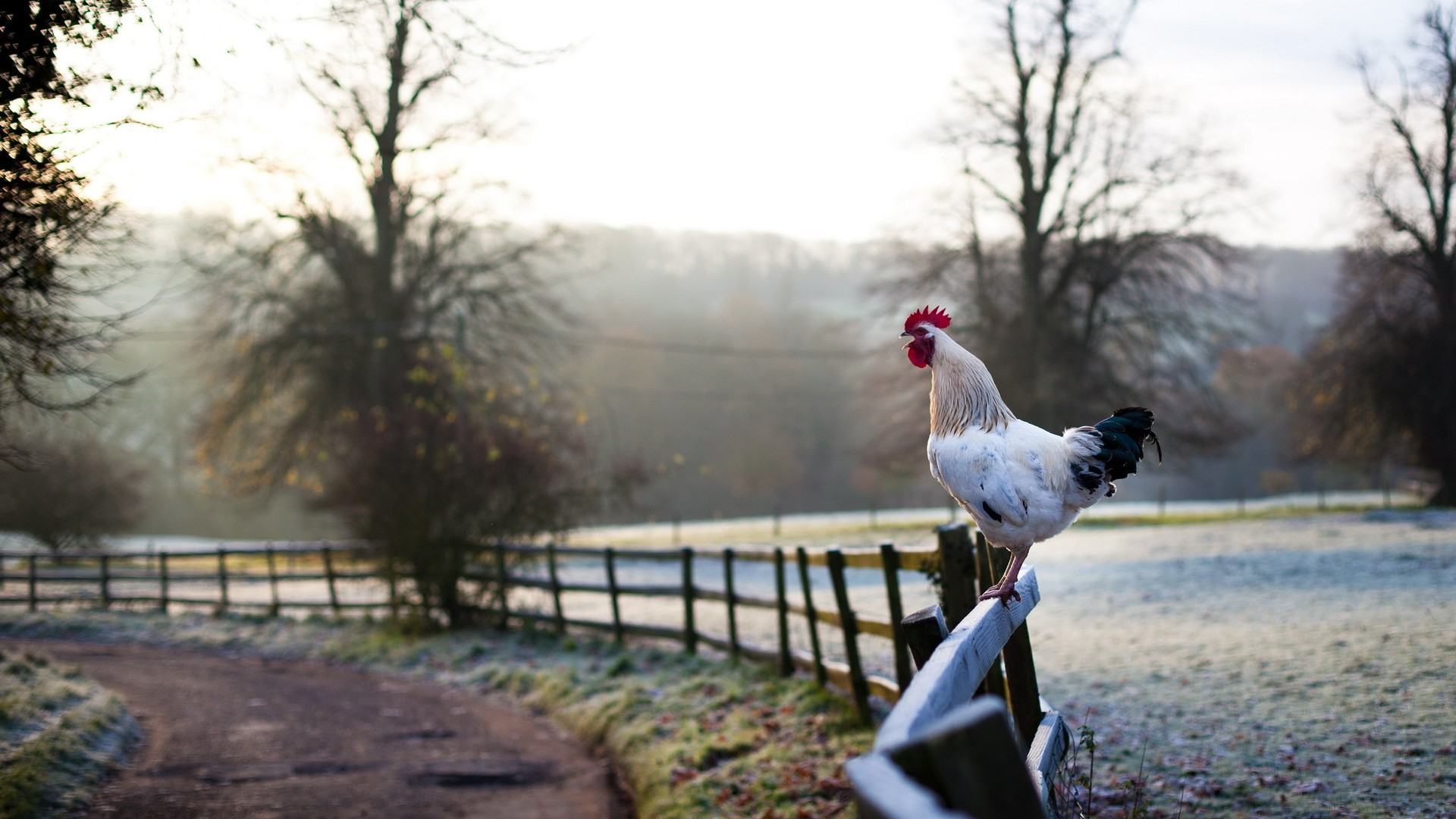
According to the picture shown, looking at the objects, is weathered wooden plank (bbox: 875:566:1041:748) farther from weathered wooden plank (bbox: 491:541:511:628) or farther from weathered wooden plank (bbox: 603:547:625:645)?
weathered wooden plank (bbox: 491:541:511:628)

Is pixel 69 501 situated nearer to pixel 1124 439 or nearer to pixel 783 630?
pixel 783 630

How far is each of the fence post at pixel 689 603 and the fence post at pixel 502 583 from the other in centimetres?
407

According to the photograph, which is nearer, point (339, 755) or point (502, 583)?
point (339, 755)

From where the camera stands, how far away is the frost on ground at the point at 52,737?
7.25 m

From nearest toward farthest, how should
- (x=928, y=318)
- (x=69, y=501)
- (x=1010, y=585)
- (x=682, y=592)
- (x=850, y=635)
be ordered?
(x=1010, y=585)
(x=928, y=318)
(x=850, y=635)
(x=682, y=592)
(x=69, y=501)

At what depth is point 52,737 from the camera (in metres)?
8.62

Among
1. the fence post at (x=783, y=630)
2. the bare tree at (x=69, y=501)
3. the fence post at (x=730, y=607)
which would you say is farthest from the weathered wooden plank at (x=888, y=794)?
the bare tree at (x=69, y=501)

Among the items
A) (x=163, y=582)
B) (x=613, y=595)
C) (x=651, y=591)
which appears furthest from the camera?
(x=163, y=582)

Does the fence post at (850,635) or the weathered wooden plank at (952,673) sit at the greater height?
the weathered wooden plank at (952,673)

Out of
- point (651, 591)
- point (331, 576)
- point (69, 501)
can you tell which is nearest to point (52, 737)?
point (651, 591)

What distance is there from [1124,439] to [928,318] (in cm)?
95

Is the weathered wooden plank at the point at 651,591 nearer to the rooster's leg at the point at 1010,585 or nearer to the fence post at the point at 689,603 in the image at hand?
the fence post at the point at 689,603

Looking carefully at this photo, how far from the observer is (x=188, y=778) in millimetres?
8344

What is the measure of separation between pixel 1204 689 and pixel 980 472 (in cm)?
502
